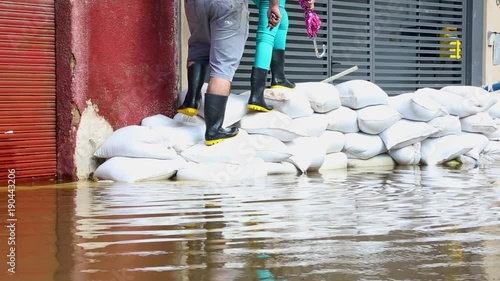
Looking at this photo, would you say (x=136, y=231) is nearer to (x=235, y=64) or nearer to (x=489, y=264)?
(x=489, y=264)

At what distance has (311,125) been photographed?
7352 millimetres

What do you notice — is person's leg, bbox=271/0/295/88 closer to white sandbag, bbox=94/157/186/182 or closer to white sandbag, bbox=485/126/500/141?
white sandbag, bbox=94/157/186/182

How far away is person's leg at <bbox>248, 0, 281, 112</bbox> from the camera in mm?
6980

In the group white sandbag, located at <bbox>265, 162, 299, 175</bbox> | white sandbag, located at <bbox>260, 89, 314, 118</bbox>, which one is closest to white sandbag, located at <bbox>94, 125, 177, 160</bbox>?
white sandbag, located at <bbox>265, 162, 299, 175</bbox>

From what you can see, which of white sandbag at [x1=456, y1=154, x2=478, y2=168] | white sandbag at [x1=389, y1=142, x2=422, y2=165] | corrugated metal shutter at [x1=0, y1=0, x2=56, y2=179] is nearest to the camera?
corrugated metal shutter at [x1=0, y1=0, x2=56, y2=179]

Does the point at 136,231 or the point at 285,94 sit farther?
the point at 285,94

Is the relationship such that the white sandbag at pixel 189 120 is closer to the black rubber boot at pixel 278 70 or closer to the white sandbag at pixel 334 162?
the black rubber boot at pixel 278 70

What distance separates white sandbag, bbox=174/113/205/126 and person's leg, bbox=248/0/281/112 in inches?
14.7

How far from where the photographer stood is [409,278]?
9.48 feet

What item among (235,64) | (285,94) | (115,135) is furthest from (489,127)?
(115,135)

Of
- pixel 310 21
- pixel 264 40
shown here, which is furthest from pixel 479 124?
pixel 264 40

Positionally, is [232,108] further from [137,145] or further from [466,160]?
[466,160]

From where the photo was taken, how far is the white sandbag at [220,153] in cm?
662

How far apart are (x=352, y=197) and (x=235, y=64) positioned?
1.83 meters
